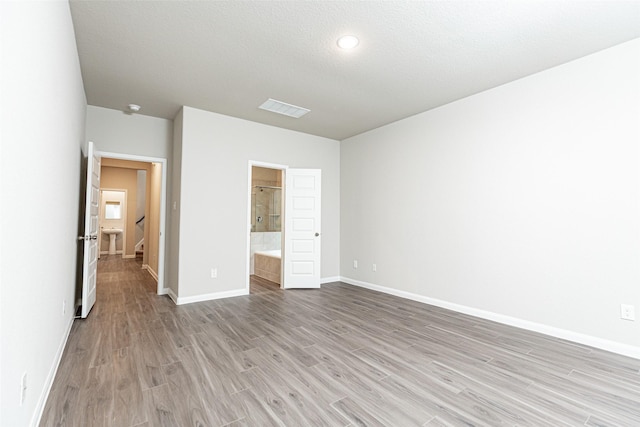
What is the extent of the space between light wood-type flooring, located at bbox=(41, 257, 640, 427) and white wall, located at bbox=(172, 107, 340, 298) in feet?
2.76

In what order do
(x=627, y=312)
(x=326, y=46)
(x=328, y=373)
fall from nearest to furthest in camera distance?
(x=328, y=373) → (x=627, y=312) → (x=326, y=46)

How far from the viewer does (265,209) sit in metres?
7.24

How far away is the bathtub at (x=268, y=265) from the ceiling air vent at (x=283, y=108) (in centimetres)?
264

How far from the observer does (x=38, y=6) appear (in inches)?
57.5

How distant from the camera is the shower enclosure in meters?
7.09

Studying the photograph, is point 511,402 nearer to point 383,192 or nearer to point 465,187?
point 465,187

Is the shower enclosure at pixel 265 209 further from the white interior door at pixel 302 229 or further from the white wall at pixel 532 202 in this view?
the white wall at pixel 532 202

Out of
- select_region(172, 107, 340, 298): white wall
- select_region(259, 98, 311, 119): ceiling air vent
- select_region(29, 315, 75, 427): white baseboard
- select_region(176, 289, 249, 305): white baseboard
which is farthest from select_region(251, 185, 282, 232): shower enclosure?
select_region(29, 315, 75, 427): white baseboard

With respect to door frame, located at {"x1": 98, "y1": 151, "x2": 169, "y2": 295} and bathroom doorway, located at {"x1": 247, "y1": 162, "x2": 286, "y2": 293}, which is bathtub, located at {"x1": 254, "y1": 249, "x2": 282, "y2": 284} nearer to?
bathroom doorway, located at {"x1": 247, "y1": 162, "x2": 286, "y2": 293}

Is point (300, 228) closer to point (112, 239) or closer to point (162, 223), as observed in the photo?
point (162, 223)

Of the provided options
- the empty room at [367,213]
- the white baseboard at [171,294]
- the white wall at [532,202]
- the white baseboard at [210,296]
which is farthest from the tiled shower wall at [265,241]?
the white wall at [532,202]

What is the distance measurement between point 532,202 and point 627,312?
1.22 metres

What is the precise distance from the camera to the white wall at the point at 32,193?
1.14 metres

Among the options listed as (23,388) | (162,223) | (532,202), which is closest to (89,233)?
(162,223)
